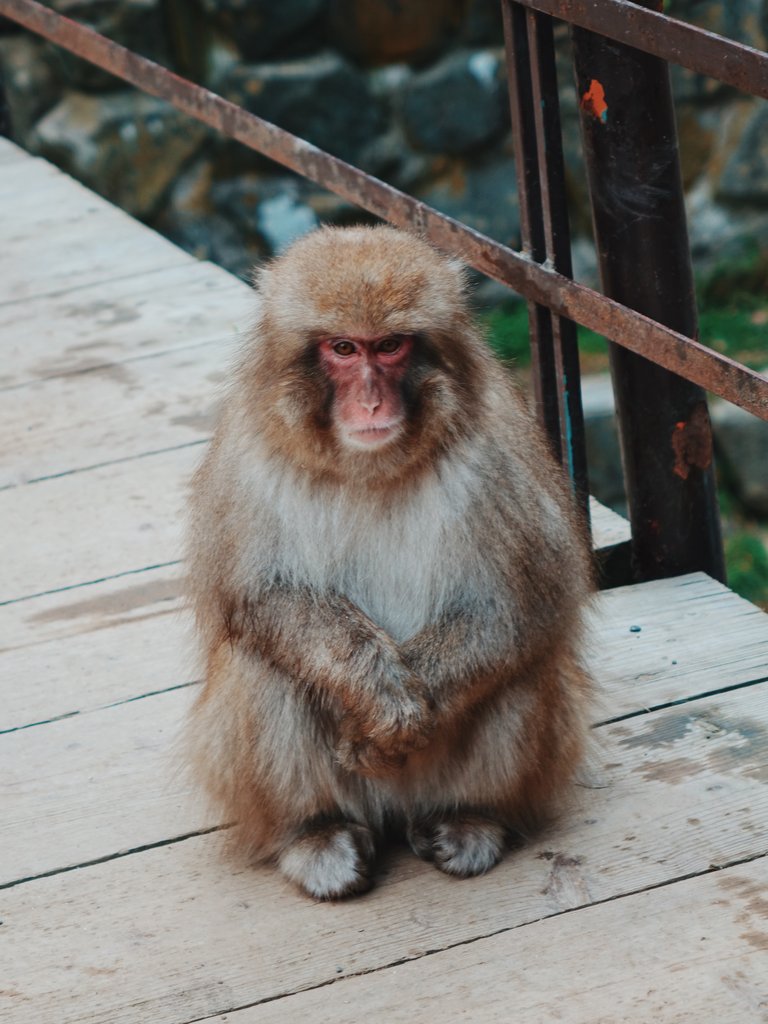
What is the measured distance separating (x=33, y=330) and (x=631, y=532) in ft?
6.45

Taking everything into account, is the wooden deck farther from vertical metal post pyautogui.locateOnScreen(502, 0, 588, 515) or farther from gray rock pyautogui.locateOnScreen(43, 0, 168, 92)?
gray rock pyautogui.locateOnScreen(43, 0, 168, 92)

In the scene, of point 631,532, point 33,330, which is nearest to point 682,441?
point 631,532

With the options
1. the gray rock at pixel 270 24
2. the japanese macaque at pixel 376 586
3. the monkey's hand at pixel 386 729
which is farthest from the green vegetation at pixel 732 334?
the monkey's hand at pixel 386 729

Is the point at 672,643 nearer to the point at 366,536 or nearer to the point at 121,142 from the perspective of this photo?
the point at 366,536

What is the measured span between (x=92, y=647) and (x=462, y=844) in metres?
0.92

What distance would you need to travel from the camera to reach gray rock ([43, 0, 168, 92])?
5871mm

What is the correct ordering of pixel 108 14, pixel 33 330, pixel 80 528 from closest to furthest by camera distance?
1. pixel 80 528
2. pixel 33 330
3. pixel 108 14

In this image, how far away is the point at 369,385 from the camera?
6.63 ft

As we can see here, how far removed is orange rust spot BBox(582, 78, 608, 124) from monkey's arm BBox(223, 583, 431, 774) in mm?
1021

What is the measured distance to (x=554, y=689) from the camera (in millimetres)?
2170

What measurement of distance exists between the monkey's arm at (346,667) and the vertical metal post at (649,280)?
901 millimetres

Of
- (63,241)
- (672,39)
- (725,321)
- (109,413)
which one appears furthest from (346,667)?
(725,321)

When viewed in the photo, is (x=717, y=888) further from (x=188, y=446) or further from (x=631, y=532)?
(x=188, y=446)

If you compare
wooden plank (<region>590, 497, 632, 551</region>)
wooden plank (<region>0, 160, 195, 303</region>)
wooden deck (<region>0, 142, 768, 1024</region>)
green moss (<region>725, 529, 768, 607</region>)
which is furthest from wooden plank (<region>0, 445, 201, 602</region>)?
green moss (<region>725, 529, 768, 607</region>)
